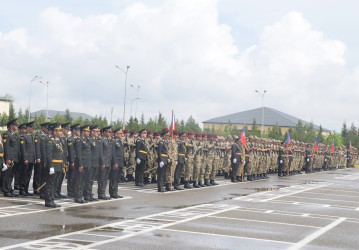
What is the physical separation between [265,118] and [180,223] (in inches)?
4545

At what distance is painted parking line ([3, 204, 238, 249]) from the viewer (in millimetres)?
8258

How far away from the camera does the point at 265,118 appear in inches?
4904

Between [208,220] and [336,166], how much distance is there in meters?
41.1

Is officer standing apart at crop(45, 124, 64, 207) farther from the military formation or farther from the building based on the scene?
the building

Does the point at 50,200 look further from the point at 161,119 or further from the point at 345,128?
the point at 345,128

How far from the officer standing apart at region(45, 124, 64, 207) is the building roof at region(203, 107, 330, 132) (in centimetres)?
10827

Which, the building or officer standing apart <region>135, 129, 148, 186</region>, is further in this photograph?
the building

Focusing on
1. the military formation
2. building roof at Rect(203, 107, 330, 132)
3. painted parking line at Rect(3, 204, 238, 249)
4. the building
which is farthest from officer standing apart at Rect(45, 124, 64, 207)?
building roof at Rect(203, 107, 330, 132)

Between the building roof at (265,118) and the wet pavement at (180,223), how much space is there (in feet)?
350

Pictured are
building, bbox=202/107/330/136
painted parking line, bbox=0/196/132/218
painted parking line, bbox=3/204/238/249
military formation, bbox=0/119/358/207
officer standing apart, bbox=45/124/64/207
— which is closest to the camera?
painted parking line, bbox=3/204/238/249

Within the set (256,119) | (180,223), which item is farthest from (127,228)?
(256,119)

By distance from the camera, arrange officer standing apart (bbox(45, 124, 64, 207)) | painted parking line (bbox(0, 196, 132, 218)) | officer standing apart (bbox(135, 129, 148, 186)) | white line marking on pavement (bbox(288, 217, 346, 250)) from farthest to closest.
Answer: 1. officer standing apart (bbox(135, 129, 148, 186))
2. officer standing apart (bbox(45, 124, 64, 207))
3. painted parking line (bbox(0, 196, 132, 218))
4. white line marking on pavement (bbox(288, 217, 346, 250))

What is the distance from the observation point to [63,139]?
14961 millimetres

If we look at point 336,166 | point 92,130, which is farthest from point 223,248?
point 336,166
